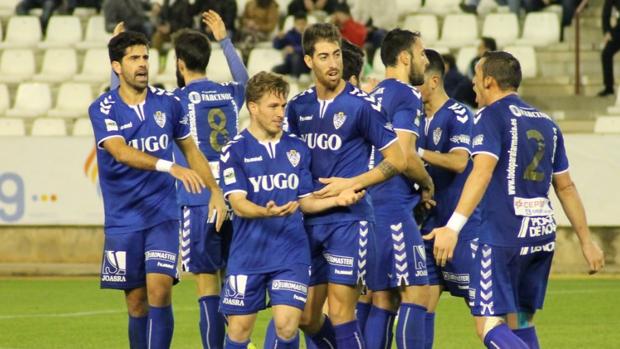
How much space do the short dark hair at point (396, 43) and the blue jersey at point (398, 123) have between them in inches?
6.9

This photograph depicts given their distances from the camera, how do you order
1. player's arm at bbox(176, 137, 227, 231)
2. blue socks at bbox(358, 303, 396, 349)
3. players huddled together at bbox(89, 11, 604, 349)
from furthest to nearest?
player's arm at bbox(176, 137, 227, 231) → blue socks at bbox(358, 303, 396, 349) → players huddled together at bbox(89, 11, 604, 349)

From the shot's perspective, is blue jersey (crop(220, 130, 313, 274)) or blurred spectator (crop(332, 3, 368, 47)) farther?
blurred spectator (crop(332, 3, 368, 47))

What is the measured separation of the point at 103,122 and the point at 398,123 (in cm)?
202

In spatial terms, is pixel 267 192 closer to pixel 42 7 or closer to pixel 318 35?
pixel 318 35

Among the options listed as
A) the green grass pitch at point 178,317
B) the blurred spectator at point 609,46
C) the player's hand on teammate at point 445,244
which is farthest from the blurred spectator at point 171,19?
the player's hand on teammate at point 445,244

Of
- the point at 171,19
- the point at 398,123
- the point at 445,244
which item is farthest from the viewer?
the point at 171,19

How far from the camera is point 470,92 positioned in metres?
20.2

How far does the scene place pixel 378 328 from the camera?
1011 centimetres

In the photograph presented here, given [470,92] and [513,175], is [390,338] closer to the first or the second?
[513,175]

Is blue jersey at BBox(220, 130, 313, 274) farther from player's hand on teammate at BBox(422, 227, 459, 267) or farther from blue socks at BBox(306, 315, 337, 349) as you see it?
player's hand on teammate at BBox(422, 227, 459, 267)

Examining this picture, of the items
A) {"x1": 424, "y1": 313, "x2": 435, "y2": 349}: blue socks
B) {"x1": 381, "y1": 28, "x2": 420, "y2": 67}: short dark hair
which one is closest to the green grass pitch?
{"x1": 424, "y1": 313, "x2": 435, "y2": 349}: blue socks

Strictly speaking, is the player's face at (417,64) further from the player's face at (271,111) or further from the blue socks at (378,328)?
the blue socks at (378,328)

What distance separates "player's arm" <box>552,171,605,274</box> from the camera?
30.0 feet

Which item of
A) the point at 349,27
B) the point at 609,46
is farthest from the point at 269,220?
the point at 349,27
